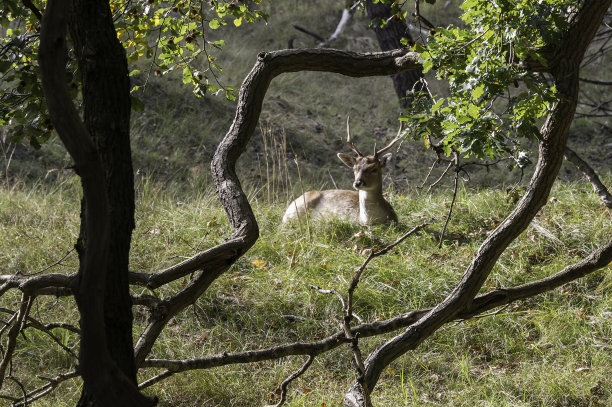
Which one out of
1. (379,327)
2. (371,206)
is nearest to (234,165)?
(379,327)

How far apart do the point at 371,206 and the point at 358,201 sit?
537 mm

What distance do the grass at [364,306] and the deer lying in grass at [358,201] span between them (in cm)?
21

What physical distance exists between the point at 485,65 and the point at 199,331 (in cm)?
320

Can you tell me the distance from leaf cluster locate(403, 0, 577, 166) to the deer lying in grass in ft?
13.0

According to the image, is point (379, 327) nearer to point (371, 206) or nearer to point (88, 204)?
point (88, 204)

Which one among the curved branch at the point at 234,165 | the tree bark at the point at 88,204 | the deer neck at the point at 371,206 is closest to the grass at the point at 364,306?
the deer neck at the point at 371,206

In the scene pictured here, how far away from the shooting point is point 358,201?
7.54 meters

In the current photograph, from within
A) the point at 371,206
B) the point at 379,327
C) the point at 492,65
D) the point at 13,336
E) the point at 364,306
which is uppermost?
the point at 492,65

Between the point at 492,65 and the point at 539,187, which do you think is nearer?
the point at 492,65

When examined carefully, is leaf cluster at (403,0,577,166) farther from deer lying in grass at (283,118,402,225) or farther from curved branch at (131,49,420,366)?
deer lying in grass at (283,118,402,225)

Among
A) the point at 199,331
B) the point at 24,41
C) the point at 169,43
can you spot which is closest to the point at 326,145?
the point at 199,331

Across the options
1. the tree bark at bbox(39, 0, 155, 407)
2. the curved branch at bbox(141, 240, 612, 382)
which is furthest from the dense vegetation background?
the tree bark at bbox(39, 0, 155, 407)

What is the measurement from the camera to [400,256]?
580cm

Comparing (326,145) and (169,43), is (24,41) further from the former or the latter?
(326,145)
